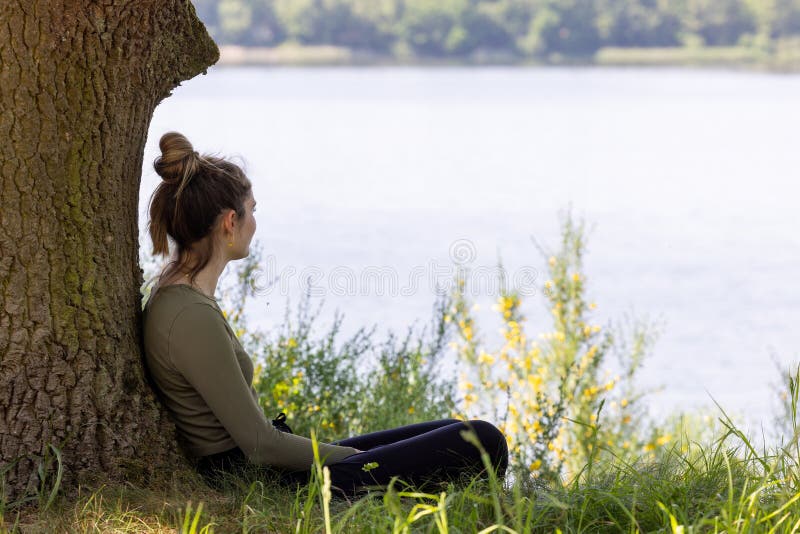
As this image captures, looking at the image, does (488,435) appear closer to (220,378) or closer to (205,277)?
(220,378)

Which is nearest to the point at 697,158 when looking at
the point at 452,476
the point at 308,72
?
the point at 308,72

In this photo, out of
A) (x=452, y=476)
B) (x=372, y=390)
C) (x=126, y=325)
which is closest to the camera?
(x=126, y=325)

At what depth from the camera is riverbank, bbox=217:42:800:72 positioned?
21.2 m

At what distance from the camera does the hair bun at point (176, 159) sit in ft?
8.29

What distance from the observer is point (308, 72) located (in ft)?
75.3

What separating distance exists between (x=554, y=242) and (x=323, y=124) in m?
8.54

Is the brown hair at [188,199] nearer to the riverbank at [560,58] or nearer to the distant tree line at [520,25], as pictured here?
the riverbank at [560,58]

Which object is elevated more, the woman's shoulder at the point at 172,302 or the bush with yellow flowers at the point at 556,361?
the woman's shoulder at the point at 172,302

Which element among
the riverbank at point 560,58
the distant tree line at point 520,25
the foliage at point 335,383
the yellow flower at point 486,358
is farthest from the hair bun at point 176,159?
the distant tree line at point 520,25

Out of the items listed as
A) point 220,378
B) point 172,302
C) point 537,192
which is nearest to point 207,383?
point 220,378

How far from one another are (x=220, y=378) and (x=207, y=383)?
38mm

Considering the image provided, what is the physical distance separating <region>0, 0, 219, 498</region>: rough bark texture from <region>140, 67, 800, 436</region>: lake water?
493 millimetres

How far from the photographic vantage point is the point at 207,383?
238cm

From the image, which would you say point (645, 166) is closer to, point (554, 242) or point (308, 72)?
point (554, 242)
